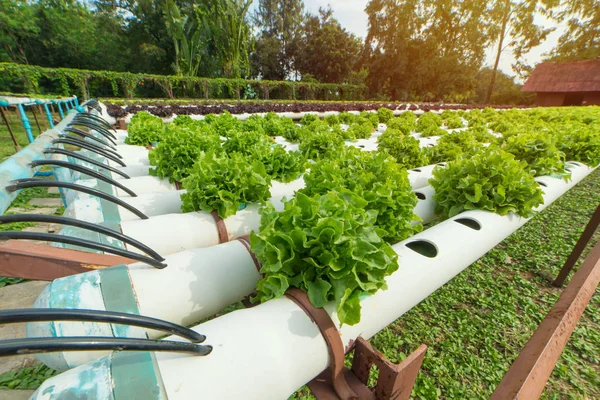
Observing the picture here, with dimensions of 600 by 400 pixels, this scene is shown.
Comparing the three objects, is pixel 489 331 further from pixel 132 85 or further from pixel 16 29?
pixel 16 29

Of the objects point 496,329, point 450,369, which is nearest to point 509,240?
point 496,329

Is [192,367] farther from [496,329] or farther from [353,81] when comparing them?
[353,81]

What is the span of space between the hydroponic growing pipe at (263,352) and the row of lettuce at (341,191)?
0.16m

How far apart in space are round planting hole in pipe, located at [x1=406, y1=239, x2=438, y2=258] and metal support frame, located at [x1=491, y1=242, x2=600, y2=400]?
79cm

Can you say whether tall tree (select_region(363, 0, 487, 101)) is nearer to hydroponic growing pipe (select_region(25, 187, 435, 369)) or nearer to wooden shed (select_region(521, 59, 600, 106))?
wooden shed (select_region(521, 59, 600, 106))

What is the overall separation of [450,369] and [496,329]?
888 mm

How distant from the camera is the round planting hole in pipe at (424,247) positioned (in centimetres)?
215

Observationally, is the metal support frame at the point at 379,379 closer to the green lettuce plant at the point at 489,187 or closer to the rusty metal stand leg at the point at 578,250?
the green lettuce plant at the point at 489,187

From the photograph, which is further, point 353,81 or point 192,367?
point 353,81

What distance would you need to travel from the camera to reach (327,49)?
39719 millimetres

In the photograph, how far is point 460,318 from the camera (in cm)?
305

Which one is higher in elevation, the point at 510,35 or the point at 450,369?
the point at 510,35

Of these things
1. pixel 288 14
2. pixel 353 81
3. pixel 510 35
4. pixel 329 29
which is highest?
pixel 288 14

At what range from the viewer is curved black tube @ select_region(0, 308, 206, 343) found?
80 cm
